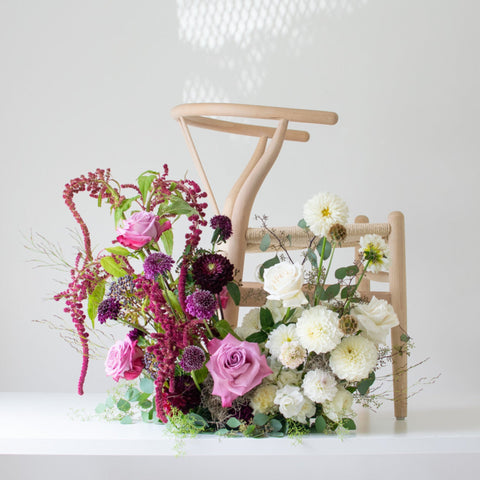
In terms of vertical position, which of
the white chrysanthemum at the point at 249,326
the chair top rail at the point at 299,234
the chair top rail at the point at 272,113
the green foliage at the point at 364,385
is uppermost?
the chair top rail at the point at 272,113

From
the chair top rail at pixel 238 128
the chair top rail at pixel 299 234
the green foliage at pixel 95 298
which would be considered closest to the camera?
the green foliage at pixel 95 298

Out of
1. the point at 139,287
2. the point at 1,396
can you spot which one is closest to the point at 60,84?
the point at 1,396

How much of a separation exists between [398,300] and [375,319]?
8.5 inches

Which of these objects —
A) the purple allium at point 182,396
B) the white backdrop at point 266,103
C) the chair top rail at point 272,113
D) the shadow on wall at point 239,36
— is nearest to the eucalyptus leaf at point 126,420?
the purple allium at point 182,396

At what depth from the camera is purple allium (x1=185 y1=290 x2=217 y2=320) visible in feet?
3.28

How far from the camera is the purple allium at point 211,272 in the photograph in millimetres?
1049

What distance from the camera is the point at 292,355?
101 centimetres

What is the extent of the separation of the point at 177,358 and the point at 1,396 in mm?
701

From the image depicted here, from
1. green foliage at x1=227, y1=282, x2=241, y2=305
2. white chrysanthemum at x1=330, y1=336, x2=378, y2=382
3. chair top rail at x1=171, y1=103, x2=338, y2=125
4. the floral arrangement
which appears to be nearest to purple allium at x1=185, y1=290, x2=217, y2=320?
the floral arrangement

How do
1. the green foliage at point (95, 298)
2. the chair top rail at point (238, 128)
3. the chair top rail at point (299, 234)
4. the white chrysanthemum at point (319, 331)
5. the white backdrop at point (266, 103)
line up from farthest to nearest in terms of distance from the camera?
the white backdrop at point (266, 103) → the chair top rail at point (238, 128) → the chair top rail at point (299, 234) → the green foliage at point (95, 298) → the white chrysanthemum at point (319, 331)

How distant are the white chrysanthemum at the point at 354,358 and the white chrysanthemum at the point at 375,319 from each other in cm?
3

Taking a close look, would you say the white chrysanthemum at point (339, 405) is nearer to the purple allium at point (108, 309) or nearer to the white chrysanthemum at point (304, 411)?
the white chrysanthemum at point (304, 411)

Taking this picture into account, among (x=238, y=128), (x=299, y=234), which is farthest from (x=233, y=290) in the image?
(x=238, y=128)

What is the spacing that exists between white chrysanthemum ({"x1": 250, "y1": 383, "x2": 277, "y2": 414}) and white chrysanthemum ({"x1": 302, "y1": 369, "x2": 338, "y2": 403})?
54 millimetres
